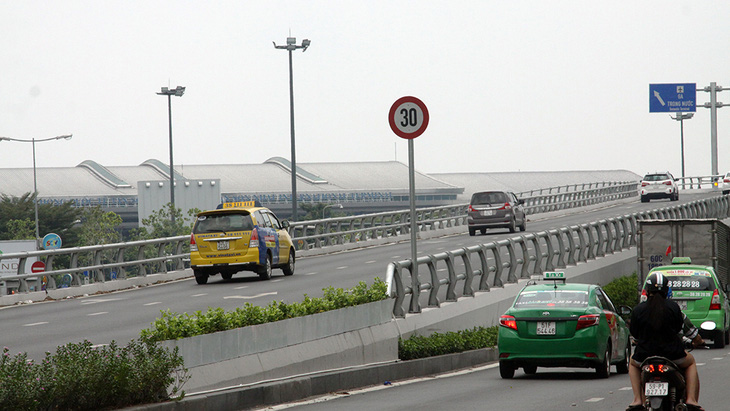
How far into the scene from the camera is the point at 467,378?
17156 mm

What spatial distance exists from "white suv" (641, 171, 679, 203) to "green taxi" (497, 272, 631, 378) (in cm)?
5563

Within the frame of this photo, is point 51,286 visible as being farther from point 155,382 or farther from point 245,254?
point 155,382

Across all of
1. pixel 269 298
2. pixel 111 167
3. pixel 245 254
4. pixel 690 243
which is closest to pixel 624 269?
pixel 690 243

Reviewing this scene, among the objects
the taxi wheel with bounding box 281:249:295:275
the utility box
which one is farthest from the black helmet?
the utility box

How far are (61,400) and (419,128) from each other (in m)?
A: 8.23

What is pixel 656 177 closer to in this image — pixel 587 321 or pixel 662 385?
pixel 587 321

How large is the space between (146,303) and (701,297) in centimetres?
1189

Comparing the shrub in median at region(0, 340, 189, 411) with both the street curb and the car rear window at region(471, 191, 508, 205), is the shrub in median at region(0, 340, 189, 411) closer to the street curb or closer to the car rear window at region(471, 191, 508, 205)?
the street curb

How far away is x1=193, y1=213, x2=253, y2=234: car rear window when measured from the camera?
87.1ft

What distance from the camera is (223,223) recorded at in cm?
2661

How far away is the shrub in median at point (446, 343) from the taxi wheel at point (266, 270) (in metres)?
7.00

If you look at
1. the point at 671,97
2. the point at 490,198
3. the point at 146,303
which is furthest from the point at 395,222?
the point at 671,97

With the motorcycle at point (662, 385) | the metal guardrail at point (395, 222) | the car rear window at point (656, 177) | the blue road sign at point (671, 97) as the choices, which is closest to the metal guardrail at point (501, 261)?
the metal guardrail at point (395, 222)

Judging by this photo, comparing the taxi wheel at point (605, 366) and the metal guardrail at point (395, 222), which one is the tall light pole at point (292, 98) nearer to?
the metal guardrail at point (395, 222)
